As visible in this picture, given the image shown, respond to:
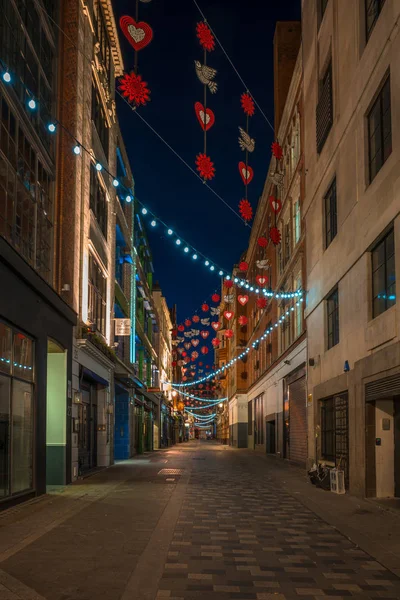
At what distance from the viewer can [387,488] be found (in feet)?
52.4

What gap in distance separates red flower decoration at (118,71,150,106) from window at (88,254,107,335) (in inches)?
492

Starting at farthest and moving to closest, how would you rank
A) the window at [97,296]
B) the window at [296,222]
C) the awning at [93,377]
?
the window at [296,222] → the window at [97,296] → the awning at [93,377]

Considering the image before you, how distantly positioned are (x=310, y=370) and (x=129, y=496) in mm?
10342

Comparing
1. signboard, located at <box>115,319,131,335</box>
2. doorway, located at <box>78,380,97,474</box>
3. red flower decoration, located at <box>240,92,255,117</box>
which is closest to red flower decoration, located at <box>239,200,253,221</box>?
red flower decoration, located at <box>240,92,255,117</box>

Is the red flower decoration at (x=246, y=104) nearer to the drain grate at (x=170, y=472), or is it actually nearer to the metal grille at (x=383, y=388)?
the metal grille at (x=383, y=388)

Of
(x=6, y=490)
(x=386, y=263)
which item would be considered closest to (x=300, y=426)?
(x=386, y=263)

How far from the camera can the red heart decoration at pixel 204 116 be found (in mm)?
14586

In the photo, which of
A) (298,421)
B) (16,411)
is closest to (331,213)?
(16,411)

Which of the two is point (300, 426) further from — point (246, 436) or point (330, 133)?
point (246, 436)

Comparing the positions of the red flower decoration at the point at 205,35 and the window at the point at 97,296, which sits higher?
the red flower decoration at the point at 205,35

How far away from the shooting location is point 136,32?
38.7 ft

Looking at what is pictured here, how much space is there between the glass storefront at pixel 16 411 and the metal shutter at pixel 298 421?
15810 millimetres

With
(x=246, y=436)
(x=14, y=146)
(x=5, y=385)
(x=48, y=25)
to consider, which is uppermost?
(x=48, y=25)

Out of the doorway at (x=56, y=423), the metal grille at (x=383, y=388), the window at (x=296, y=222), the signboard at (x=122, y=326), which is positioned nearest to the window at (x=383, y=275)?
the metal grille at (x=383, y=388)
